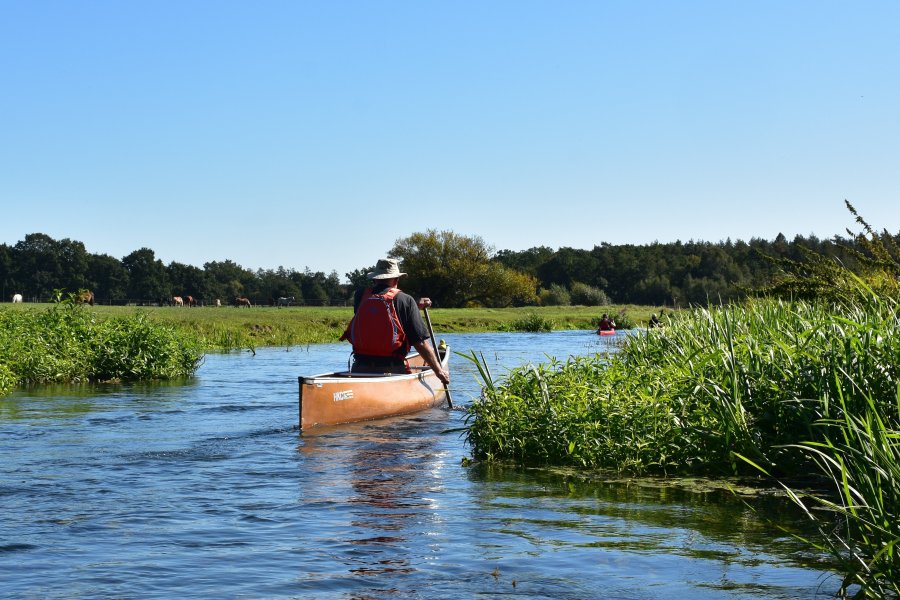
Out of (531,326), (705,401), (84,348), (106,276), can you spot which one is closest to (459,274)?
(531,326)

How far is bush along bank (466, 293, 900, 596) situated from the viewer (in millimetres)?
7691

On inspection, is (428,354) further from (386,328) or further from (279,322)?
(279,322)

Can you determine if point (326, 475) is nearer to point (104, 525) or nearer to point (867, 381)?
point (104, 525)

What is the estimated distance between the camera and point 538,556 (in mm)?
6531

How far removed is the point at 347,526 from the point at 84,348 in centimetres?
1364

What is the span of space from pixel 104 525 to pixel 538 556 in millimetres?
3341

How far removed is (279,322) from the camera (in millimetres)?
40938

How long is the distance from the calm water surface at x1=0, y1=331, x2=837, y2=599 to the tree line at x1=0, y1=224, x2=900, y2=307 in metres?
71.3

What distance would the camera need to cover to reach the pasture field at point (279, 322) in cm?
3381

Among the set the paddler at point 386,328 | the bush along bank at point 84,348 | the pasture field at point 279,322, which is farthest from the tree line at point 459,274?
the paddler at point 386,328

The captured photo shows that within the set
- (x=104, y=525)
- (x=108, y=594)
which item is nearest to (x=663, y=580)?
(x=108, y=594)

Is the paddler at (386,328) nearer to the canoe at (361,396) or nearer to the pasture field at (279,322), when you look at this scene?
the canoe at (361,396)

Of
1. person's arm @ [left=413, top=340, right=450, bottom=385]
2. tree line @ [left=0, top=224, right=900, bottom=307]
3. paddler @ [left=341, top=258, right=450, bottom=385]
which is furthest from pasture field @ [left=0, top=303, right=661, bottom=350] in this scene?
tree line @ [left=0, top=224, right=900, bottom=307]

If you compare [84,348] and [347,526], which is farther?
[84,348]
